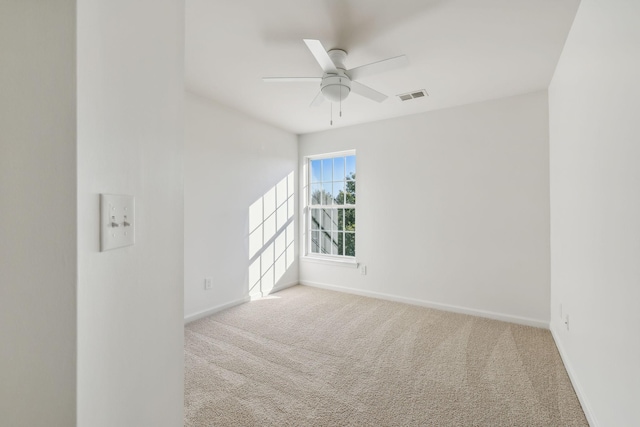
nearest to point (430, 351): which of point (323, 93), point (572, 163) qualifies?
point (572, 163)

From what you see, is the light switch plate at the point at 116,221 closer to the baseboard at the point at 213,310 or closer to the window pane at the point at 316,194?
the baseboard at the point at 213,310

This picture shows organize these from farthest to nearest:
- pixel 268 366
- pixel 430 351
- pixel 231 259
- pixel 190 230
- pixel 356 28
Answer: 1. pixel 231 259
2. pixel 190 230
3. pixel 430 351
4. pixel 268 366
5. pixel 356 28

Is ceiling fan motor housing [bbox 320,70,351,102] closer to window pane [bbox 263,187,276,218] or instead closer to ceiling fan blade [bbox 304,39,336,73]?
ceiling fan blade [bbox 304,39,336,73]

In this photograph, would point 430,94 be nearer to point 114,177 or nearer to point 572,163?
point 572,163

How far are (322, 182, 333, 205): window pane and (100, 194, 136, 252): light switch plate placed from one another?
4059 mm

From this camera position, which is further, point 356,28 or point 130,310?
point 356,28

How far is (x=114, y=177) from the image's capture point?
0.62m

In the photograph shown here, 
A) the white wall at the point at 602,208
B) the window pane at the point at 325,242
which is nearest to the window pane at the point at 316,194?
the window pane at the point at 325,242

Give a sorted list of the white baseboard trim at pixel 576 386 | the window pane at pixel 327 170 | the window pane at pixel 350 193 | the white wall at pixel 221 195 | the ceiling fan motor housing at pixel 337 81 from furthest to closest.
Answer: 1. the window pane at pixel 327 170
2. the window pane at pixel 350 193
3. the white wall at pixel 221 195
4. the ceiling fan motor housing at pixel 337 81
5. the white baseboard trim at pixel 576 386

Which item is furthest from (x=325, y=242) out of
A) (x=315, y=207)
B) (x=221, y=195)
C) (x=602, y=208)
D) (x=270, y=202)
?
(x=602, y=208)

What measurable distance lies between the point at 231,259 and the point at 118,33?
3215 mm

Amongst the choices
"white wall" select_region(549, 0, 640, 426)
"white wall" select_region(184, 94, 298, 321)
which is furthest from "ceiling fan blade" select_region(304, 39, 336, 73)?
"white wall" select_region(184, 94, 298, 321)

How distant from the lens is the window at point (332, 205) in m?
4.48

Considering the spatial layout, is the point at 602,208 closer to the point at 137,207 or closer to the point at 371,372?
the point at 371,372
